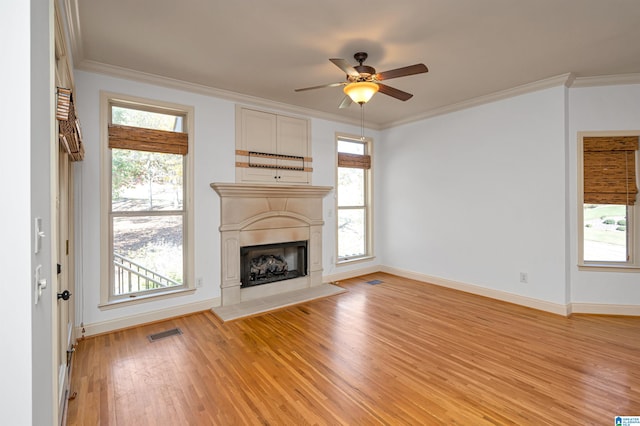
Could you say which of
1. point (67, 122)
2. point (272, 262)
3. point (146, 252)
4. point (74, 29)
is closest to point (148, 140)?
point (74, 29)

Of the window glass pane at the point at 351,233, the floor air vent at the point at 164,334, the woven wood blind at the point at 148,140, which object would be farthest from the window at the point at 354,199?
the floor air vent at the point at 164,334

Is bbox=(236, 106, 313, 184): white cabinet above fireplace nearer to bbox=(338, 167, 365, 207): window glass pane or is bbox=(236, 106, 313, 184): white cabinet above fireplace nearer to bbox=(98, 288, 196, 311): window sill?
bbox=(338, 167, 365, 207): window glass pane

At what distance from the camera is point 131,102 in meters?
3.45

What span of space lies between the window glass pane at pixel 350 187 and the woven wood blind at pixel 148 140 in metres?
2.80

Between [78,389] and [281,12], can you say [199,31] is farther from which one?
[78,389]

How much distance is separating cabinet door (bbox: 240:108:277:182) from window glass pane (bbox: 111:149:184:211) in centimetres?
91

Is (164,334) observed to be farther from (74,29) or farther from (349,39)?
(349,39)

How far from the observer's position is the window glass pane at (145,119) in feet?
11.3

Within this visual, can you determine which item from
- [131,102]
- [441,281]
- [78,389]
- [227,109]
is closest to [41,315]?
[78,389]

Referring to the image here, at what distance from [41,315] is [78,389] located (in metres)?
1.63

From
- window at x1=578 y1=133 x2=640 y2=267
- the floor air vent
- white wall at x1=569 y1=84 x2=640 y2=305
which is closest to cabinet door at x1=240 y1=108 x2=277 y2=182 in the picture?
the floor air vent

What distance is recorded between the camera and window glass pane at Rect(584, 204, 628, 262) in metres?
3.85

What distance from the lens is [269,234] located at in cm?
452

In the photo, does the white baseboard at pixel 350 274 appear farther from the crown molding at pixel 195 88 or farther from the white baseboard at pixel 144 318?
the crown molding at pixel 195 88
